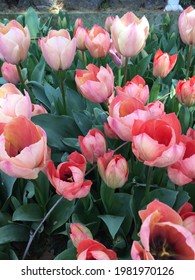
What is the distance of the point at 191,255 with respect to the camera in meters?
0.71

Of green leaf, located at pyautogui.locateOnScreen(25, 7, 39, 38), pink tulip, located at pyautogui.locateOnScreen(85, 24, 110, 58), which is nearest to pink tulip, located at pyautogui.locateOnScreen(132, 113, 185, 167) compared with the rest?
pink tulip, located at pyautogui.locateOnScreen(85, 24, 110, 58)

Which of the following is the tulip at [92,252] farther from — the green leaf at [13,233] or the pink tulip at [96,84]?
the pink tulip at [96,84]

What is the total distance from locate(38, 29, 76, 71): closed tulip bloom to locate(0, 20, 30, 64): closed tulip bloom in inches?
2.5

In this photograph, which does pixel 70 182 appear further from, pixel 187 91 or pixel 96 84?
pixel 187 91

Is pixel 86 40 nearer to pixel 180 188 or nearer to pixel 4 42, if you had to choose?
pixel 4 42

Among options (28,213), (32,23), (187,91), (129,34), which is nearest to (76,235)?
(28,213)

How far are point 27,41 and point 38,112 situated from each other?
0.71 feet

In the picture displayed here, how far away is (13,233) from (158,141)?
0.44 metres

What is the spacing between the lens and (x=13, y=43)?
120 centimetres

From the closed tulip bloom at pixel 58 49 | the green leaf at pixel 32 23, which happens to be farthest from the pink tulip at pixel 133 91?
the green leaf at pixel 32 23

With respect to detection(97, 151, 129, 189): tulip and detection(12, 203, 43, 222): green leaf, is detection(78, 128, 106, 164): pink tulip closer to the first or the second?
detection(97, 151, 129, 189): tulip

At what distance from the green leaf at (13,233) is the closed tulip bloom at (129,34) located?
0.55 meters

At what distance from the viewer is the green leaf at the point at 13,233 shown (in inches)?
40.0
